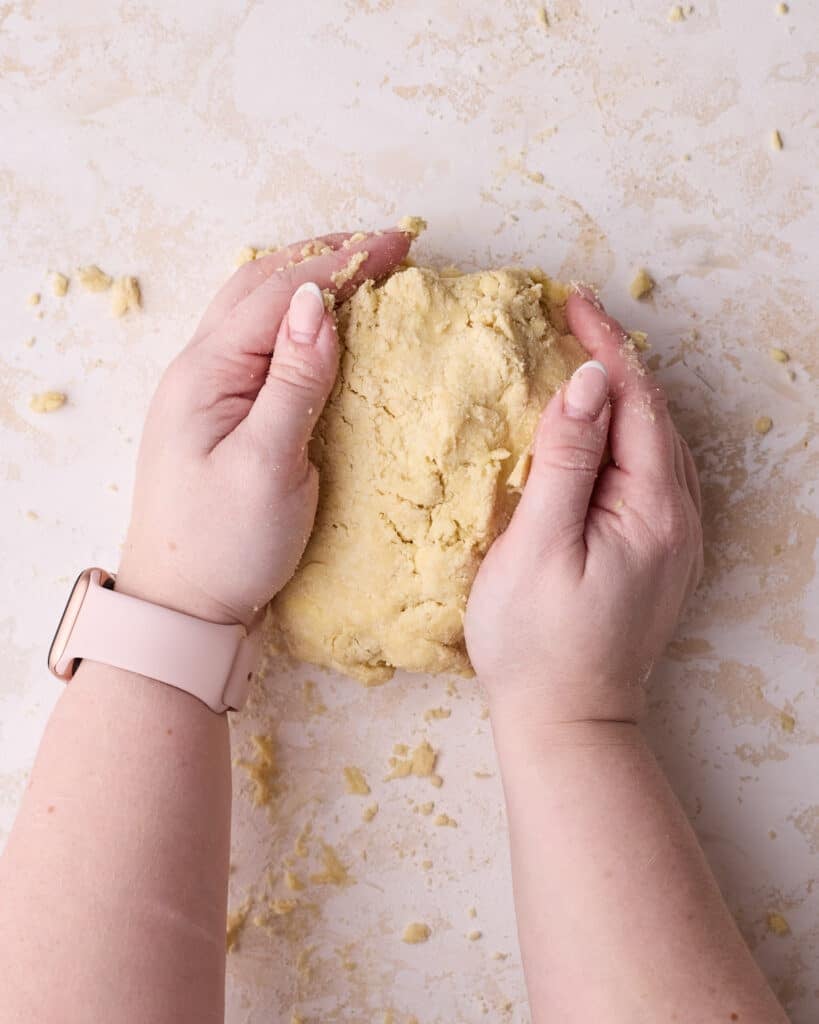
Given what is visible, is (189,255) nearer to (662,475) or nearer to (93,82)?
(93,82)

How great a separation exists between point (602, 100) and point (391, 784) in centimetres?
100

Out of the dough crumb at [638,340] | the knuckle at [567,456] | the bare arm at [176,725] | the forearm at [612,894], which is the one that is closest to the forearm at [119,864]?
the bare arm at [176,725]

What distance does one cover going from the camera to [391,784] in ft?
4.25

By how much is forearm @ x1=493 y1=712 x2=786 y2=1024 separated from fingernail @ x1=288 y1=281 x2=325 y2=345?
0.49m

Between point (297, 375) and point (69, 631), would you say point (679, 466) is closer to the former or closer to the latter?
point (297, 375)

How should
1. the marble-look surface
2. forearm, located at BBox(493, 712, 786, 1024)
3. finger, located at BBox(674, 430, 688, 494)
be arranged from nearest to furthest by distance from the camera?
forearm, located at BBox(493, 712, 786, 1024) < finger, located at BBox(674, 430, 688, 494) < the marble-look surface

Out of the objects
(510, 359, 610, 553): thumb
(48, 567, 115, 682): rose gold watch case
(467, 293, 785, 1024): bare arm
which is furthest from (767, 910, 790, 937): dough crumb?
(48, 567, 115, 682): rose gold watch case

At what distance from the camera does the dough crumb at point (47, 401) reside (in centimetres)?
134

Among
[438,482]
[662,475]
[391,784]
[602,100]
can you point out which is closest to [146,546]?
[438,482]

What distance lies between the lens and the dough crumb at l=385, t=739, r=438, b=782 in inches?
50.8

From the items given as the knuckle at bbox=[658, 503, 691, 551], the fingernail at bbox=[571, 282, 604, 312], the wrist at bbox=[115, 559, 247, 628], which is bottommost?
the wrist at bbox=[115, 559, 247, 628]

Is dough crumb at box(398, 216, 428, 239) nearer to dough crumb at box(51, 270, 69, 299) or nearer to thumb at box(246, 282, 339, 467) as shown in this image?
thumb at box(246, 282, 339, 467)

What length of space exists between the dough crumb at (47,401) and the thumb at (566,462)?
0.68 meters

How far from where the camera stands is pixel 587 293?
1228 millimetres
